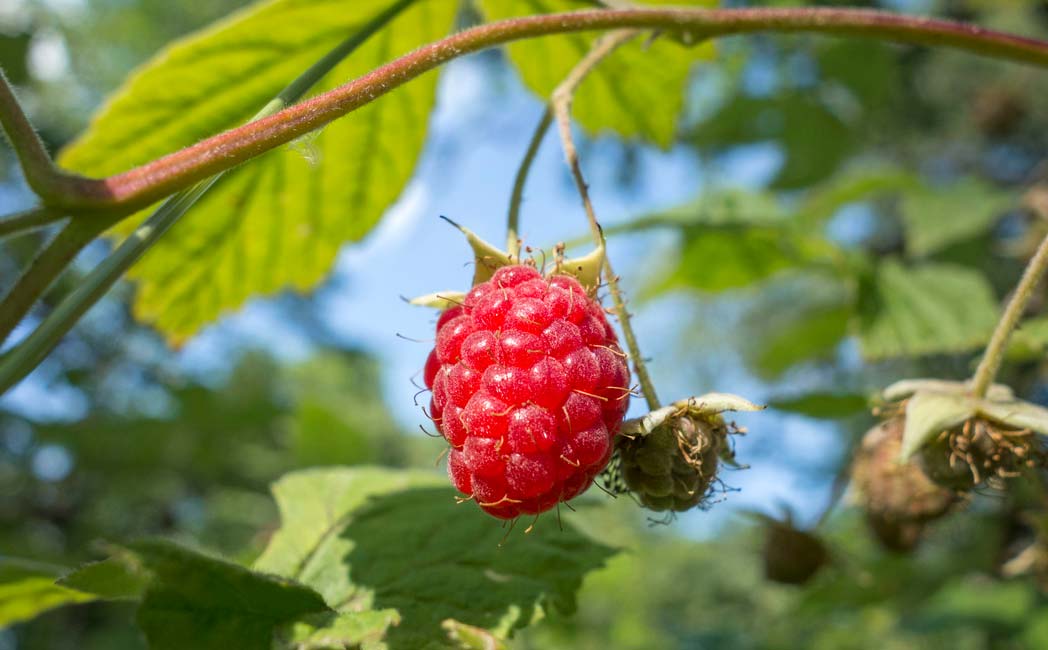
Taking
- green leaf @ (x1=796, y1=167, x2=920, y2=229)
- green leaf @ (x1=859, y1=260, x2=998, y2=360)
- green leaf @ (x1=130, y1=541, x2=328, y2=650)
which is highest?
green leaf @ (x1=796, y1=167, x2=920, y2=229)

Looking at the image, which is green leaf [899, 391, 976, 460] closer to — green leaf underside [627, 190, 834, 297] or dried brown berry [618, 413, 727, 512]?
dried brown berry [618, 413, 727, 512]

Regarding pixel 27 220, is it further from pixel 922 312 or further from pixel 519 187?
pixel 922 312

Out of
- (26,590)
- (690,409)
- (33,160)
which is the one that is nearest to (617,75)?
(690,409)

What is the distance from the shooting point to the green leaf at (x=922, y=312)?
101 inches

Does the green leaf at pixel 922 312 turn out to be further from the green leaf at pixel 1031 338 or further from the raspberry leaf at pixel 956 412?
the raspberry leaf at pixel 956 412

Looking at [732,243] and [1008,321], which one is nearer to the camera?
[1008,321]

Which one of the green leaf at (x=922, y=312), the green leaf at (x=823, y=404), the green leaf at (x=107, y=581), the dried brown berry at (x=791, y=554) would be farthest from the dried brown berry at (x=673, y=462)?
the green leaf at (x=922, y=312)

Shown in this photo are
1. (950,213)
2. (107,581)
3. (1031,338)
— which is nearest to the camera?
(107,581)

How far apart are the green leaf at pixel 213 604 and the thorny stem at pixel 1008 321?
3.49ft

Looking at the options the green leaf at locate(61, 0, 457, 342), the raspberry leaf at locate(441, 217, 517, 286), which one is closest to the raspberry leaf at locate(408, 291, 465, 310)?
the raspberry leaf at locate(441, 217, 517, 286)

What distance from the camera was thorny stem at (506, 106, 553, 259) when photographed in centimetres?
128

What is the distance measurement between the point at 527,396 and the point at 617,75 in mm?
1321

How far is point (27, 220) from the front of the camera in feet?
2.95

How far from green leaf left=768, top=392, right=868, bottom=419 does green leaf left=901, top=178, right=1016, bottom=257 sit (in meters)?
1.26
